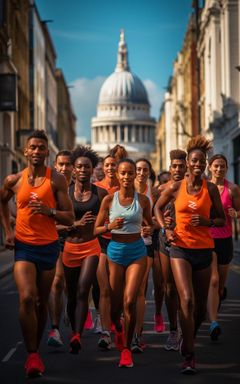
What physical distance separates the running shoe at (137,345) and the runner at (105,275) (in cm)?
25

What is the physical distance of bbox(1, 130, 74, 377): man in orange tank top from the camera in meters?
8.27

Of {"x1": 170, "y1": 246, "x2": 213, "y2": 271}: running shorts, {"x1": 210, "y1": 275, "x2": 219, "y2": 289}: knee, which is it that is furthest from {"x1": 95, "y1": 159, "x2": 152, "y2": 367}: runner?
{"x1": 210, "y1": 275, "x2": 219, "y2": 289}: knee

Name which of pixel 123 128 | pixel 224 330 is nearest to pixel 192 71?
pixel 224 330

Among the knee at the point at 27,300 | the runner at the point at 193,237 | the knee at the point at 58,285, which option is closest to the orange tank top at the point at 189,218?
the runner at the point at 193,237

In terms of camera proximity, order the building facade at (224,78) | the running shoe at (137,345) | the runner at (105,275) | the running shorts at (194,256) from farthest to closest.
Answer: the building facade at (224,78) < the runner at (105,275) < the running shoe at (137,345) < the running shorts at (194,256)

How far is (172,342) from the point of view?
32.7 feet

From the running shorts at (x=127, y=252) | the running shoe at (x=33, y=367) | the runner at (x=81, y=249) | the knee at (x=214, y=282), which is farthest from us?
the knee at (x=214, y=282)

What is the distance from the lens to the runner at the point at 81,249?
Answer: 9.55m

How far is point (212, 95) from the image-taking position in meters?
59.5

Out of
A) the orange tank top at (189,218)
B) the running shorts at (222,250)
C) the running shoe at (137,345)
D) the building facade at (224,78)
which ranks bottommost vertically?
the running shoe at (137,345)

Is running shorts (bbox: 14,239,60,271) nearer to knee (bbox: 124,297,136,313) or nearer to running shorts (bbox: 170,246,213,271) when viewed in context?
knee (bbox: 124,297,136,313)

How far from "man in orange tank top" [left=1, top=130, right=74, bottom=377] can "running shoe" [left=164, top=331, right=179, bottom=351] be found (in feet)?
5.38

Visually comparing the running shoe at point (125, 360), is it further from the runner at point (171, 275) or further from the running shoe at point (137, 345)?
the runner at point (171, 275)

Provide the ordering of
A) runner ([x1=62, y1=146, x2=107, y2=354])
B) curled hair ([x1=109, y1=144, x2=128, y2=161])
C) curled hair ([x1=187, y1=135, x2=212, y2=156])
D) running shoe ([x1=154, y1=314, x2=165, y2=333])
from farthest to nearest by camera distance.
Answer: curled hair ([x1=109, y1=144, x2=128, y2=161])
running shoe ([x1=154, y1=314, x2=165, y2=333])
runner ([x1=62, y1=146, x2=107, y2=354])
curled hair ([x1=187, y1=135, x2=212, y2=156])
